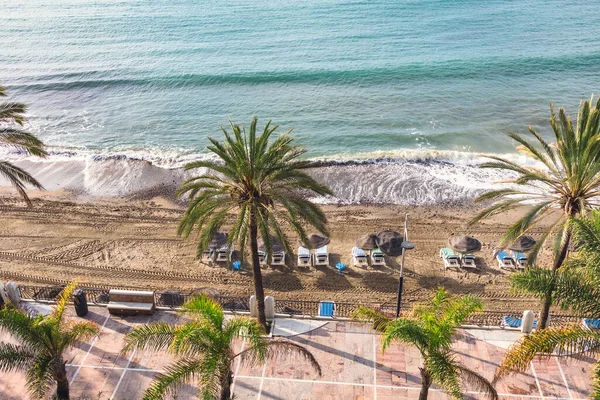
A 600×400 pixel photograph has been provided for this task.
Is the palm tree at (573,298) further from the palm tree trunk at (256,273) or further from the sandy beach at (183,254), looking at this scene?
the sandy beach at (183,254)

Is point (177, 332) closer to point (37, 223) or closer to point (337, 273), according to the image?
point (337, 273)

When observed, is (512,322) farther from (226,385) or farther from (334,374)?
(226,385)

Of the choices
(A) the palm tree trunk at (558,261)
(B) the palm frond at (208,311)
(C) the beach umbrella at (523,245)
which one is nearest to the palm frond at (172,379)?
(B) the palm frond at (208,311)

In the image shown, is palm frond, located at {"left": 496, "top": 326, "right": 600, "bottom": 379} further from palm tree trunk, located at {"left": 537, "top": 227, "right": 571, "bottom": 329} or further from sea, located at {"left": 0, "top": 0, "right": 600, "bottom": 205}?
sea, located at {"left": 0, "top": 0, "right": 600, "bottom": 205}

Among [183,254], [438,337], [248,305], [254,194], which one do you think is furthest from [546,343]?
[183,254]

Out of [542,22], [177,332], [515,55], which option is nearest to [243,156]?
[177,332]

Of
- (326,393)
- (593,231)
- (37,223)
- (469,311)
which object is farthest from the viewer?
(37,223)

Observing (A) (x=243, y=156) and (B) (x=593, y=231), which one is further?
(A) (x=243, y=156)
